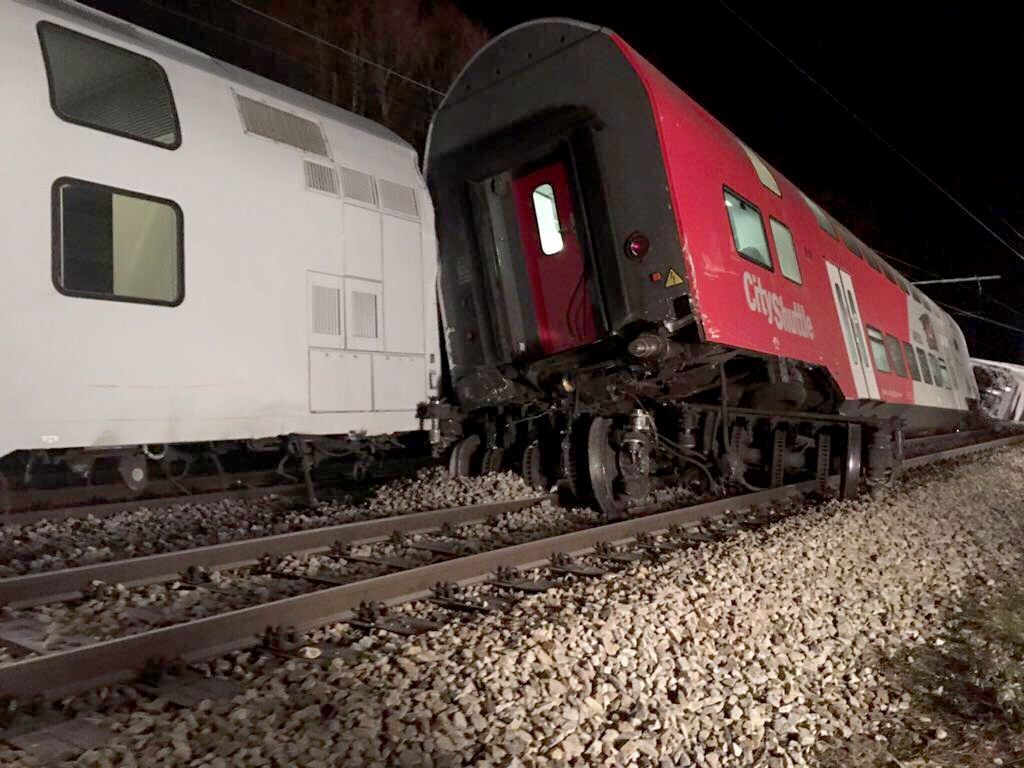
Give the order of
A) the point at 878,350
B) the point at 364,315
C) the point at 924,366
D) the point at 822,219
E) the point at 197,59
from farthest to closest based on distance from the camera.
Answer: the point at 924,366 → the point at 878,350 → the point at 822,219 → the point at 364,315 → the point at 197,59

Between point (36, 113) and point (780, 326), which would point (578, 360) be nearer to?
point (780, 326)

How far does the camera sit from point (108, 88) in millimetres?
4641

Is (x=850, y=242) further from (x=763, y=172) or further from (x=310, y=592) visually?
(x=310, y=592)

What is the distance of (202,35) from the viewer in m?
16.9

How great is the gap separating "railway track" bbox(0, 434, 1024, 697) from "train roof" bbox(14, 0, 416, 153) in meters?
3.28

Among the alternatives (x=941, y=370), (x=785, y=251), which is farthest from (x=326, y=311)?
(x=941, y=370)

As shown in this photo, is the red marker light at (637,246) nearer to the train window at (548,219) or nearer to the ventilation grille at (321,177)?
the train window at (548,219)

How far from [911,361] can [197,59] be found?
10.7 m

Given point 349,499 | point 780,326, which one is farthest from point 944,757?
point 349,499

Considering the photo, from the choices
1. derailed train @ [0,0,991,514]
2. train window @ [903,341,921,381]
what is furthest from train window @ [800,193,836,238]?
train window @ [903,341,921,381]

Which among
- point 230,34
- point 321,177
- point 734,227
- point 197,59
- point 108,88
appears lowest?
point 734,227

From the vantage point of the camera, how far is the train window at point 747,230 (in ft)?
21.4

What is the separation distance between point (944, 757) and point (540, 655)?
4.94 ft

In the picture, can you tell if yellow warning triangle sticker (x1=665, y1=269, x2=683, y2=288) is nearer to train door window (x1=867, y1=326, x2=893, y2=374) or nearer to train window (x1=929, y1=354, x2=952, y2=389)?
train door window (x1=867, y1=326, x2=893, y2=374)
